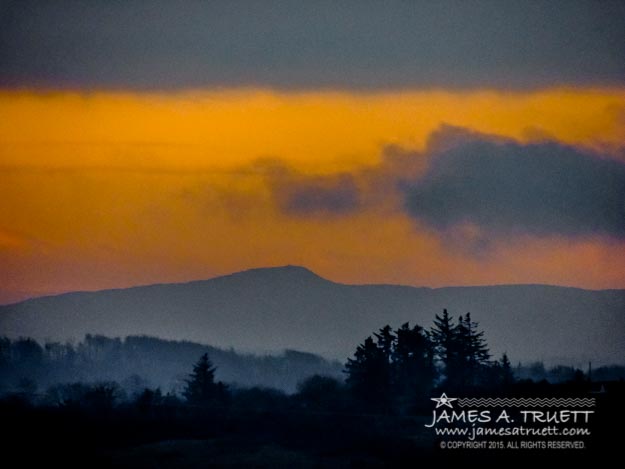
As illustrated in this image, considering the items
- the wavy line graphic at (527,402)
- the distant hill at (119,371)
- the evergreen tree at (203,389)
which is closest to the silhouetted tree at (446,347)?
the evergreen tree at (203,389)

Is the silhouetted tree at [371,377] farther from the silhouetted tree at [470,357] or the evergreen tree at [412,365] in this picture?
the silhouetted tree at [470,357]

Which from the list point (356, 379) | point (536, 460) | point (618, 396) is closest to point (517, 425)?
point (536, 460)

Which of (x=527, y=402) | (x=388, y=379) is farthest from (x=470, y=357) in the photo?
(x=527, y=402)

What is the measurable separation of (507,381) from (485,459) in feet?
132

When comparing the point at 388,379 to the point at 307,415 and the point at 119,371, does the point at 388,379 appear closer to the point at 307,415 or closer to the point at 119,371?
the point at 307,415

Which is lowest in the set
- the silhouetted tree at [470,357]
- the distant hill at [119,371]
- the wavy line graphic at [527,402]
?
the wavy line graphic at [527,402]

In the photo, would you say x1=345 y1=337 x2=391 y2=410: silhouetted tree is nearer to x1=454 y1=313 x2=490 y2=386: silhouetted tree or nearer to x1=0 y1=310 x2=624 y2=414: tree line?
x1=0 y1=310 x2=624 y2=414: tree line

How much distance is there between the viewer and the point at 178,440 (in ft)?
251

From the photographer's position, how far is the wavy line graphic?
69.6 meters

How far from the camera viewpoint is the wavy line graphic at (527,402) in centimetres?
6956

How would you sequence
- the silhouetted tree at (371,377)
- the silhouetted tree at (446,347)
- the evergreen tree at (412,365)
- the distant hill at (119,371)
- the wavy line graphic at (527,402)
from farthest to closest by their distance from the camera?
the distant hill at (119,371), the silhouetted tree at (446,347), the evergreen tree at (412,365), the silhouetted tree at (371,377), the wavy line graphic at (527,402)

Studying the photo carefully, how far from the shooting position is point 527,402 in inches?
2805

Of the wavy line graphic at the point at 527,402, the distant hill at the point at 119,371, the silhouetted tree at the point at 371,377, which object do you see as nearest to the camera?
the wavy line graphic at the point at 527,402

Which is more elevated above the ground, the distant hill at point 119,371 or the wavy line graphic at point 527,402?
the distant hill at point 119,371
